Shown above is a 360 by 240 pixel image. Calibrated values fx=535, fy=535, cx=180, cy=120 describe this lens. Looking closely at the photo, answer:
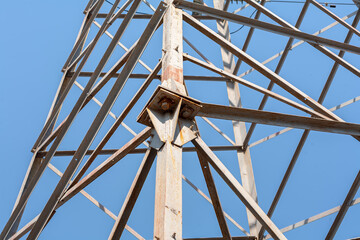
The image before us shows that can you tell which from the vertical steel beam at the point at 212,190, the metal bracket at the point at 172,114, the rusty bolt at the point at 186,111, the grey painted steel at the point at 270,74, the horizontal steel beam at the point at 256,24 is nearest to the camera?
the metal bracket at the point at 172,114

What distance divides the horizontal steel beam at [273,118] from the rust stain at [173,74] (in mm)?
522

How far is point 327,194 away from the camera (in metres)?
19.5

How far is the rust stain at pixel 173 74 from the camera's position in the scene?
6.04 metres

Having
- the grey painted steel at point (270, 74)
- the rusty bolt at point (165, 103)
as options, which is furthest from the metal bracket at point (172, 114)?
the grey painted steel at point (270, 74)

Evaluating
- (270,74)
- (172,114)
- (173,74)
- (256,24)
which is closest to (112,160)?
(172,114)

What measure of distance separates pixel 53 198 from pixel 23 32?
2252 cm

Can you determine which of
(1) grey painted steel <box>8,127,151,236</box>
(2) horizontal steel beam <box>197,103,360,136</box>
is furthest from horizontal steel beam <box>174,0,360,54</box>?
(1) grey painted steel <box>8,127,151,236</box>

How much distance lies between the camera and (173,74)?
20.0 feet

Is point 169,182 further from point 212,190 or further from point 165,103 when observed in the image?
point 212,190

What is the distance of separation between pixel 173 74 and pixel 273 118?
124 centimetres

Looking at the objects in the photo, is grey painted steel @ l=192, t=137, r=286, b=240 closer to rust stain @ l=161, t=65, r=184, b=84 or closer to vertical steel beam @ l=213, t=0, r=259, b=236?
rust stain @ l=161, t=65, r=184, b=84

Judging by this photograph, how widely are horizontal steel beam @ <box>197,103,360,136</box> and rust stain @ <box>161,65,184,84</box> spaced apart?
522 mm

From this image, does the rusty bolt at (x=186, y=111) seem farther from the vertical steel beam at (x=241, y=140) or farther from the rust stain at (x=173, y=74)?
the vertical steel beam at (x=241, y=140)

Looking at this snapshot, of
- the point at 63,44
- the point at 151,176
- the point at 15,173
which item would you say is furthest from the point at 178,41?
the point at 63,44
